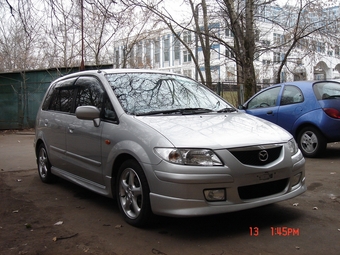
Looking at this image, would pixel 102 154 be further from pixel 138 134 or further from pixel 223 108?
pixel 223 108

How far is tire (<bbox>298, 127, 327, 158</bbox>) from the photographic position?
304 inches

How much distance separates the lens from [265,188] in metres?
3.91

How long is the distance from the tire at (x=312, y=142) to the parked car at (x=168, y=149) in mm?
3306

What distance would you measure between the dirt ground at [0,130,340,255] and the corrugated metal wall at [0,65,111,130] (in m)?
11.9

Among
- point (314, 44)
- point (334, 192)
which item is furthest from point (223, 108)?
point (314, 44)

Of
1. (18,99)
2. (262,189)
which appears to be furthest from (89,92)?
(18,99)

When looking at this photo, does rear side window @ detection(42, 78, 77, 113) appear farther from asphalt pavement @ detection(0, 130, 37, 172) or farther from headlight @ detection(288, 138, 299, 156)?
headlight @ detection(288, 138, 299, 156)

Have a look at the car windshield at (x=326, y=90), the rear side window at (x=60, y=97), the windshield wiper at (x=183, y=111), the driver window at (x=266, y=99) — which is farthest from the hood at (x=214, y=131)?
the driver window at (x=266, y=99)

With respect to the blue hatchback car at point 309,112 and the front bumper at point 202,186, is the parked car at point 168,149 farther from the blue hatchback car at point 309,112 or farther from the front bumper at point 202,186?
the blue hatchback car at point 309,112

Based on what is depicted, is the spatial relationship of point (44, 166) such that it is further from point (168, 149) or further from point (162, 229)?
point (168, 149)

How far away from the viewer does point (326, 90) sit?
7.93m

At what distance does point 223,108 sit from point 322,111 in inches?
133

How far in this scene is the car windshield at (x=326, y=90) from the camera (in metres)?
7.81

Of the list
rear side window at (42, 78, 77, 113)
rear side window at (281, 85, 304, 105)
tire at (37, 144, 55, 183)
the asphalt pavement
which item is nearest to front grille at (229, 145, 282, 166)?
rear side window at (42, 78, 77, 113)
